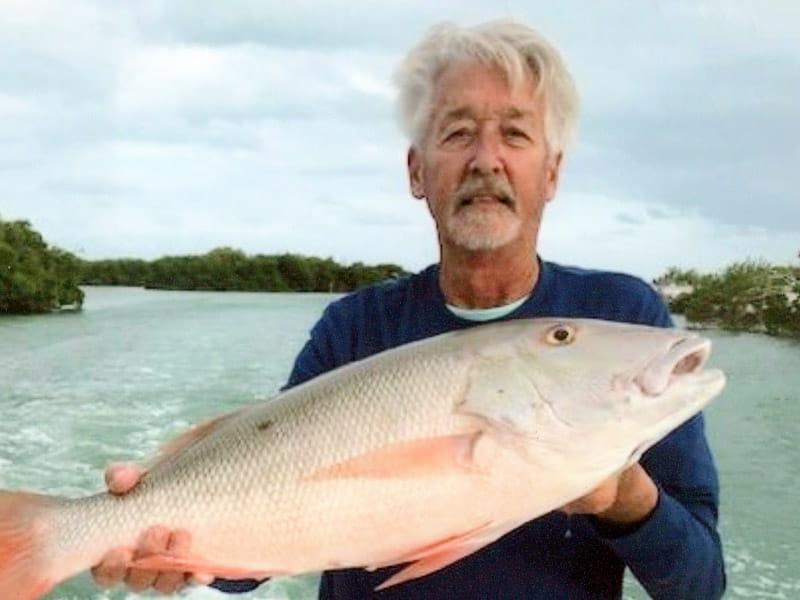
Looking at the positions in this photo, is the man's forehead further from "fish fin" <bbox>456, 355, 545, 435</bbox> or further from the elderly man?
"fish fin" <bbox>456, 355, 545, 435</bbox>

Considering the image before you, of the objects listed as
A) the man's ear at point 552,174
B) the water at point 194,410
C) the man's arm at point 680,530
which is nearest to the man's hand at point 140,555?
the man's arm at point 680,530

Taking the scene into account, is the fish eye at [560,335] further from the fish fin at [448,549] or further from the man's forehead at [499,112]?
the man's forehead at [499,112]

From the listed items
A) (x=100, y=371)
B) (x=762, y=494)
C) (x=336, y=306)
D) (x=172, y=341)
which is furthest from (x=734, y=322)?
(x=336, y=306)

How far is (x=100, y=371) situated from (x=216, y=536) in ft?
78.9

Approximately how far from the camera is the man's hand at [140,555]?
8.71 ft

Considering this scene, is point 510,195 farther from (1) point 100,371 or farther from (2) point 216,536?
(1) point 100,371

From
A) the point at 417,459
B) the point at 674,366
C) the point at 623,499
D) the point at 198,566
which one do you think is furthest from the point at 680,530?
the point at 198,566

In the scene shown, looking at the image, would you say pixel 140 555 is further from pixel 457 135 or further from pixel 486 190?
pixel 457 135

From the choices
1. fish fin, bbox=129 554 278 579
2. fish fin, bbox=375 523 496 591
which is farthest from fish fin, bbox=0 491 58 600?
fish fin, bbox=375 523 496 591

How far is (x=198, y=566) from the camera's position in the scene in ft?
8.66

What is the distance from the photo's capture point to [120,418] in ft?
61.2

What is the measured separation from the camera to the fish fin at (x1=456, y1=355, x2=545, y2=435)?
8.30 ft

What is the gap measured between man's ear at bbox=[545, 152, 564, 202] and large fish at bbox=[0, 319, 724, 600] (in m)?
0.80

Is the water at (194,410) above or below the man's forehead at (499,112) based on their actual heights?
below
